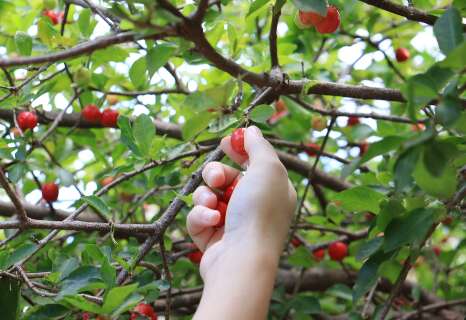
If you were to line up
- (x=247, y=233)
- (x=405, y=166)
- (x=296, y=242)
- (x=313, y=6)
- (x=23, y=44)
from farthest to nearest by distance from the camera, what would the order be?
(x=296, y=242) → (x=23, y=44) → (x=247, y=233) → (x=313, y=6) → (x=405, y=166)

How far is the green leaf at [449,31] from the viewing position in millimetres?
1070

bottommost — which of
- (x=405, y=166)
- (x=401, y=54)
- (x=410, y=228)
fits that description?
(x=401, y=54)

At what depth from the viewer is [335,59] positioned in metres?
2.54

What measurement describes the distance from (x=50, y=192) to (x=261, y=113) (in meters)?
1.10

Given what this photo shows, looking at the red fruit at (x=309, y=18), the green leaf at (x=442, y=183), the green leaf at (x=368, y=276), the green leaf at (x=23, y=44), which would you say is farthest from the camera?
the green leaf at (x=23, y=44)

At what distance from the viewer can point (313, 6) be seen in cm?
108

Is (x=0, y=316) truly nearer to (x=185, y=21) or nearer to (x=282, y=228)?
(x=282, y=228)

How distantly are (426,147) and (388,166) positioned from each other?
1.06 meters

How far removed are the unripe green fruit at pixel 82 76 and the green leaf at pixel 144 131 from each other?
362 millimetres

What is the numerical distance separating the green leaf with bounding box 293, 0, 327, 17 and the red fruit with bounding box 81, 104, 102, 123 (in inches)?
49.5

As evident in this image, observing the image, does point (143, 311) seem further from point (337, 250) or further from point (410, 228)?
point (337, 250)

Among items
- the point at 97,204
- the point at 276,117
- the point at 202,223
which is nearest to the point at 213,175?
the point at 202,223

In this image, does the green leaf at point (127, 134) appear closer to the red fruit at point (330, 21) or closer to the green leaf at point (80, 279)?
the green leaf at point (80, 279)

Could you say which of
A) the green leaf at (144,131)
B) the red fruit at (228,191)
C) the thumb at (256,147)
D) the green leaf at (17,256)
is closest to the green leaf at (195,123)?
the thumb at (256,147)
